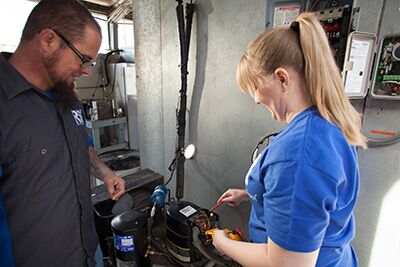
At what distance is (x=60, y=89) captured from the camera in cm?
87

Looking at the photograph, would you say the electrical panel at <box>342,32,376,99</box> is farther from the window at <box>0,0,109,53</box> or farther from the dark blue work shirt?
the window at <box>0,0,109,53</box>

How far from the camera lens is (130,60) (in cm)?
303

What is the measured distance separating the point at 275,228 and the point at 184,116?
1.15 metres

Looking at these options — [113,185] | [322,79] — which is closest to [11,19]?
[113,185]

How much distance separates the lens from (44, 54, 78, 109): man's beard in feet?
2.64

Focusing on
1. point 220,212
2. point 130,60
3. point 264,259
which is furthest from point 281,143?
point 130,60

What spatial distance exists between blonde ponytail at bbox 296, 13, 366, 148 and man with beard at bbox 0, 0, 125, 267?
0.71 m

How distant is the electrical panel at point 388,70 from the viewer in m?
0.98

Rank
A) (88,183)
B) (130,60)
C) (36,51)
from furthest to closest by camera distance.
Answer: (130,60)
(88,183)
(36,51)

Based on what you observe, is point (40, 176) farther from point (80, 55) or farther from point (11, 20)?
point (11, 20)

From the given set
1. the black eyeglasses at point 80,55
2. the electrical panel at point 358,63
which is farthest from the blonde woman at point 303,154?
the black eyeglasses at point 80,55

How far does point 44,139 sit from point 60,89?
198 millimetres

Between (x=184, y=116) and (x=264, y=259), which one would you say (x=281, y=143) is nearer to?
(x=264, y=259)

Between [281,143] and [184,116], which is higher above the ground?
[281,143]
